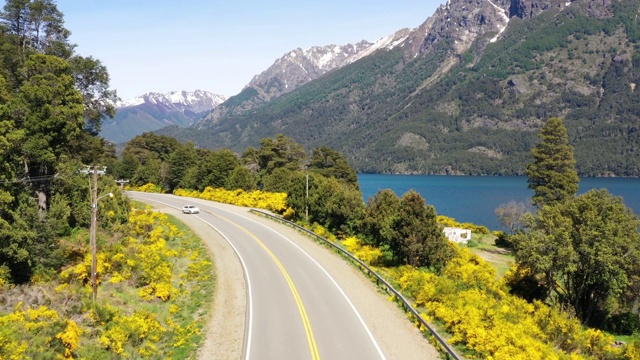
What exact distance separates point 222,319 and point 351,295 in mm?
8040

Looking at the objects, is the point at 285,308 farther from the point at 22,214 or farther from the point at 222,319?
the point at 22,214

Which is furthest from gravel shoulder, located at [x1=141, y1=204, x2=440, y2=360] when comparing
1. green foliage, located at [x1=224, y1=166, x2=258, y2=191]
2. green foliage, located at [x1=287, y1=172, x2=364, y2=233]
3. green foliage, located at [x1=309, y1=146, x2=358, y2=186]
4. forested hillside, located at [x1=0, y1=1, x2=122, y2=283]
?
green foliage, located at [x1=309, y1=146, x2=358, y2=186]

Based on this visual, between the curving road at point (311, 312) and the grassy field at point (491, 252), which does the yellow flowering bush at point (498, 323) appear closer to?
the curving road at point (311, 312)

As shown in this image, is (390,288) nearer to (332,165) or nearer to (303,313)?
(303,313)

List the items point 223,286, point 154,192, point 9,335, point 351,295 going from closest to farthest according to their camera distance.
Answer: point 9,335
point 351,295
point 223,286
point 154,192

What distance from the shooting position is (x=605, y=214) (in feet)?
97.1

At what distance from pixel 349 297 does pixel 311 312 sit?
134 inches

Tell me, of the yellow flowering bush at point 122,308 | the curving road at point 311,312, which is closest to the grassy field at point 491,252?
the curving road at point 311,312

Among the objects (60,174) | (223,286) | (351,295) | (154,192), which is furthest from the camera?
(154,192)

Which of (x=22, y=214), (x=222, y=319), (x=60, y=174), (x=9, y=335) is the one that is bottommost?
(x=222, y=319)

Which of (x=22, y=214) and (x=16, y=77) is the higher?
(x=16, y=77)

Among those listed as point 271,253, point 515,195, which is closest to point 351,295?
point 271,253

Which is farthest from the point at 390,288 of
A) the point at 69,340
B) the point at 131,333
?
the point at 69,340

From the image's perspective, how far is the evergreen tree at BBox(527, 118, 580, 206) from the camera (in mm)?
50938
